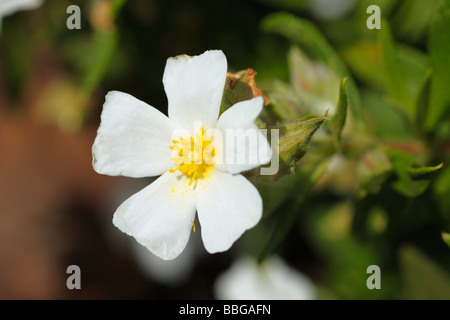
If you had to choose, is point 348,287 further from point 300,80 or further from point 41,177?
point 41,177

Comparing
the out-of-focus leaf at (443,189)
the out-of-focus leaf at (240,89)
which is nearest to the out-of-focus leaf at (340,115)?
the out-of-focus leaf at (240,89)

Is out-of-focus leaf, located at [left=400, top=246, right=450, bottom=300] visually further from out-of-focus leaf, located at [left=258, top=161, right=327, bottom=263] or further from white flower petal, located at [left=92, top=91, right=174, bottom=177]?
white flower petal, located at [left=92, top=91, right=174, bottom=177]

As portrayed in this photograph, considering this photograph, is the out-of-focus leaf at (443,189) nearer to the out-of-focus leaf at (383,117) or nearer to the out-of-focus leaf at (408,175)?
the out-of-focus leaf at (408,175)

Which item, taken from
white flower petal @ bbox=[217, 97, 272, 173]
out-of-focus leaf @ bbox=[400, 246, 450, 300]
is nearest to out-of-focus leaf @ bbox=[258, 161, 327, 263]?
white flower petal @ bbox=[217, 97, 272, 173]

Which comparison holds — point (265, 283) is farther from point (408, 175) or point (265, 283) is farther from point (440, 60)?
point (440, 60)
